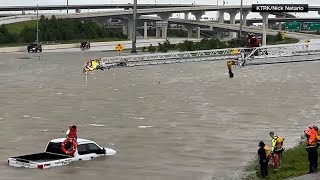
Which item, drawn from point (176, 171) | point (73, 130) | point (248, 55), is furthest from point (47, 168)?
point (248, 55)

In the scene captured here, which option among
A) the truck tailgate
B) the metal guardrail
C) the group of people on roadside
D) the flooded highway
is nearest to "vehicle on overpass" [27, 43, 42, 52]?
the flooded highway

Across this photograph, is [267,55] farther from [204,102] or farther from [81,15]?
[81,15]

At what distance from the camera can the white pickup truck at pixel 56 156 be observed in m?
23.8

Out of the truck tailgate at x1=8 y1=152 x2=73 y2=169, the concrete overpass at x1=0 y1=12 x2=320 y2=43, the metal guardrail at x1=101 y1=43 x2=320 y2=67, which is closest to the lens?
the truck tailgate at x1=8 y1=152 x2=73 y2=169

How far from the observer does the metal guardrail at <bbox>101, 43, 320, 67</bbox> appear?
98.5 feet

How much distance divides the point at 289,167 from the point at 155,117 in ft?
51.0

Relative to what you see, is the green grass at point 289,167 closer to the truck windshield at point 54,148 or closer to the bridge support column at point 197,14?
the truck windshield at point 54,148

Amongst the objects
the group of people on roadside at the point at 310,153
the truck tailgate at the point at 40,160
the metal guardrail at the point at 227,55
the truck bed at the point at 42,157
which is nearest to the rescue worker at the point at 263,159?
A: the group of people on roadside at the point at 310,153

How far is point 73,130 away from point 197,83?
A: 118 feet

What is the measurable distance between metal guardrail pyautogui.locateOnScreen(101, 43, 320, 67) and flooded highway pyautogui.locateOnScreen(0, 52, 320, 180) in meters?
3.27

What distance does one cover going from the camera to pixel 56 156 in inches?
982

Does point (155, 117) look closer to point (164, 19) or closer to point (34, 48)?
point (34, 48)

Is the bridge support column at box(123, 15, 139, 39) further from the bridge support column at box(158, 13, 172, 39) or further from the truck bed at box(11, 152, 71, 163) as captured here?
the truck bed at box(11, 152, 71, 163)

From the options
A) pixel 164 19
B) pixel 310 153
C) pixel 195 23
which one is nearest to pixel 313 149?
pixel 310 153
